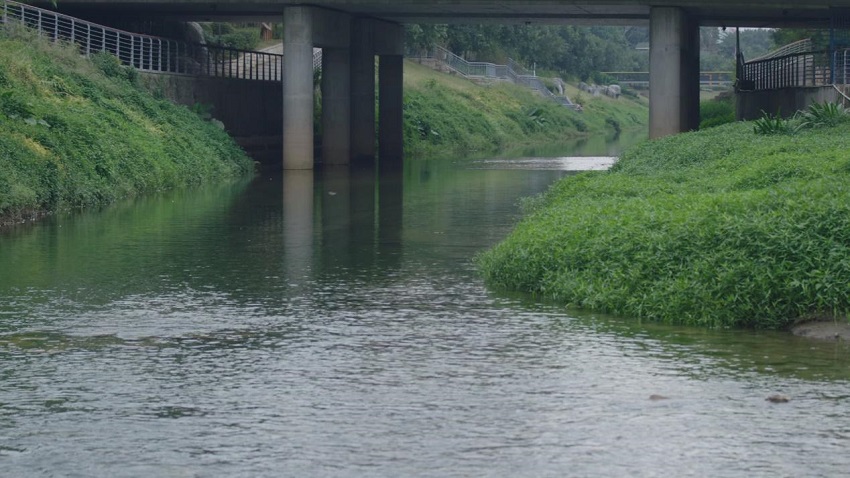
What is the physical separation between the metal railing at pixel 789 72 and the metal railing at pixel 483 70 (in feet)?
99.5

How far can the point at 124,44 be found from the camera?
47312 millimetres

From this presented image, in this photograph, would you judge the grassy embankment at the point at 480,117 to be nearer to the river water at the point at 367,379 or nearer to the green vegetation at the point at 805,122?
the green vegetation at the point at 805,122

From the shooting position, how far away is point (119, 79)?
4084 centimetres

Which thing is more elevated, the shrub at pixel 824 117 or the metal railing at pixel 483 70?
the metal railing at pixel 483 70

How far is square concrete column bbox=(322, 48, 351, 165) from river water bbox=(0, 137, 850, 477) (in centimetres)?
2972

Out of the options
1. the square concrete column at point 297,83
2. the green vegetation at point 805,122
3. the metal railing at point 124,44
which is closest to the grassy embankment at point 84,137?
the metal railing at point 124,44

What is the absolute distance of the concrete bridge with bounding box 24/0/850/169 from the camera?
42.2 meters

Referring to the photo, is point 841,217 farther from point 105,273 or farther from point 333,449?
point 105,273

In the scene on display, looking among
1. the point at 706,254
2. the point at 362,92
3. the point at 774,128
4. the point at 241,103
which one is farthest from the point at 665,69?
the point at 706,254

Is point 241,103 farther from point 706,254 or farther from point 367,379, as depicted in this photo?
point 367,379

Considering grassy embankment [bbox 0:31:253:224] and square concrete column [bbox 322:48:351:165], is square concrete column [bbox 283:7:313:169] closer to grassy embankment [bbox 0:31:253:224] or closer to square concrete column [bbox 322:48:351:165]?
grassy embankment [bbox 0:31:253:224]

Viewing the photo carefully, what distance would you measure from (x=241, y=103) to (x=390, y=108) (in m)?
7.47

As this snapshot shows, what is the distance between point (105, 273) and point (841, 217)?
30.7ft

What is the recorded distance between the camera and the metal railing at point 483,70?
90375mm
